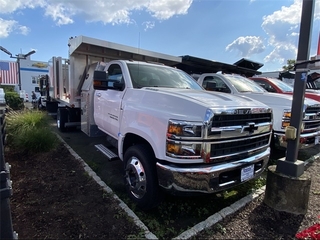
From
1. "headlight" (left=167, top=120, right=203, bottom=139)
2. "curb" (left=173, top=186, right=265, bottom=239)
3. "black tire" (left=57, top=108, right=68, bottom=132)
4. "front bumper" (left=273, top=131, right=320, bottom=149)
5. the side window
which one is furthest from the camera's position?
"black tire" (left=57, top=108, right=68, bottom=132)

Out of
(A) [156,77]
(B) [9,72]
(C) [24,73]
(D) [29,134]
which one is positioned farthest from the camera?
(B) [9,72]

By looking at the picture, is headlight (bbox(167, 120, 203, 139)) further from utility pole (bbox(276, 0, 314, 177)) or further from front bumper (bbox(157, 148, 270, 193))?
utility pole (bbox(276, 0, 314, 177))

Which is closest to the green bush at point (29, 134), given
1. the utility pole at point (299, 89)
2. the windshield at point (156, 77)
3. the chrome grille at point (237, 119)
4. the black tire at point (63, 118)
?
the black tire at point (63, 118)

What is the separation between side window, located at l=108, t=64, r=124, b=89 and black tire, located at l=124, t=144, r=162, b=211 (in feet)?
4.61

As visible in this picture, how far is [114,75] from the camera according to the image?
4387 millimetres

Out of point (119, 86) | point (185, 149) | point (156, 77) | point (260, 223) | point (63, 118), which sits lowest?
point (260, 223)

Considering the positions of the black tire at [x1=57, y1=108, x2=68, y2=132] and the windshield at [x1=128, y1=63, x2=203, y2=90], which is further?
the black tire at [x1=57, y1=108, x2=68, y2=132]

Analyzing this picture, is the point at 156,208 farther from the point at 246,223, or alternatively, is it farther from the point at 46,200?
the point at 46,200

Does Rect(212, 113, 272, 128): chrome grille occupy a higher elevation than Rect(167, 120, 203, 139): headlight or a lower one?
higher

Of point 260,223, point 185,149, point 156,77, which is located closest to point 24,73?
point 156,77

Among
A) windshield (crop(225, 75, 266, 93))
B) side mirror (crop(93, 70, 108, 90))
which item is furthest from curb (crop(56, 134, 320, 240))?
windshield (crop(225, 75, 266, 93))

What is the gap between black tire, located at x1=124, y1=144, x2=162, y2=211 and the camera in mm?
2816

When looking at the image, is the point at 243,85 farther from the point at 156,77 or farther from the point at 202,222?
the point at 202,222

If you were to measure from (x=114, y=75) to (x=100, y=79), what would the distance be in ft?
2.38
